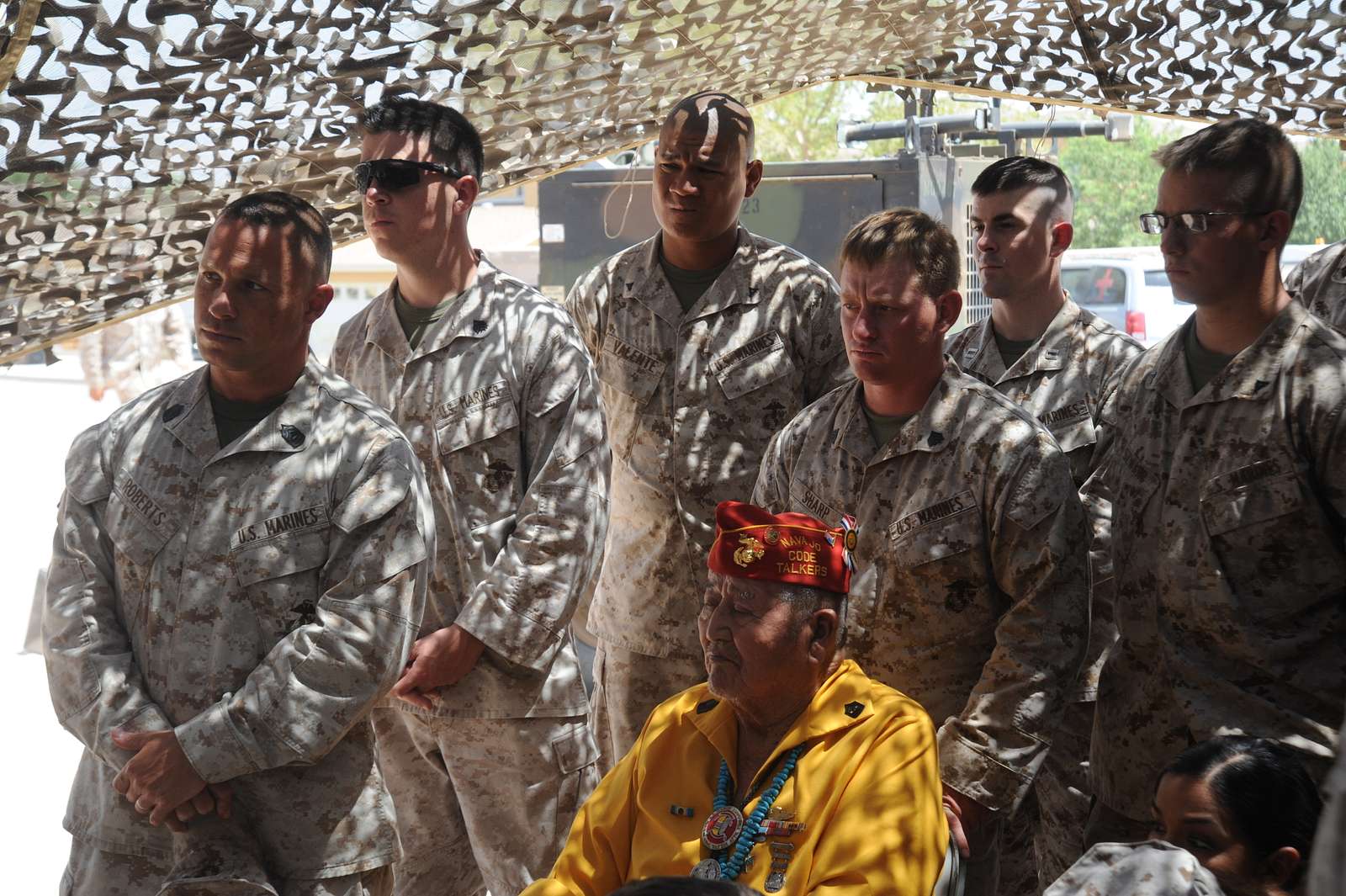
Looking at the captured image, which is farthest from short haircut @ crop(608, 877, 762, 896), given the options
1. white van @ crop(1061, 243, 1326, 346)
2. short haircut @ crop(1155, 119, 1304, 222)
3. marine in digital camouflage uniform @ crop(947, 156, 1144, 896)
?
white van @ crop(1061, 243, 1326, 346)

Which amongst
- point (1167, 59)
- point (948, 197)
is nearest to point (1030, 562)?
point (1167, 59)

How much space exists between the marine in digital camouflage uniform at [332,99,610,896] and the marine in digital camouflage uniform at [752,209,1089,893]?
2.01ft

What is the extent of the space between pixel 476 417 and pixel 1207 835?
1.90 metres

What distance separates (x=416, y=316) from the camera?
12.1 ft

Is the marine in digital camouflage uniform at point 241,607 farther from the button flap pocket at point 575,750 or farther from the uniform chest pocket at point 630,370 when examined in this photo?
the uniform chest pocket at point 630,370

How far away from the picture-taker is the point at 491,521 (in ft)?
11.6

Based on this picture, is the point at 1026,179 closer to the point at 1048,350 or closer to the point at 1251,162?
the point at 1048,350

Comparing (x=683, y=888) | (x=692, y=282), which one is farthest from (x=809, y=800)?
(x=692, y=282)

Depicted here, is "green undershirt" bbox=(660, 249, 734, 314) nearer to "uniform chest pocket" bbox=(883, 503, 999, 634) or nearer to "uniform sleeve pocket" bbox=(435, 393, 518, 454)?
"uniform sleeve pocket" bbox=(435, 393, 518, 454)

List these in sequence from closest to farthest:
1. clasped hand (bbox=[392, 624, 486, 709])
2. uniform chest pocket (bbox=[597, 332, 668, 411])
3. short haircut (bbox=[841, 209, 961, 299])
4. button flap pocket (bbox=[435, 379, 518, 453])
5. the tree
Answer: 1. short haircut (bbox=[841, 209, 961, 299])
2. clasped hand (bbox=[392, 624, 486, 709])
3. button flap pocket (bbox=[435, 379, 518, 453])
4. uniform chest pocket (bbox=[597, 332, 668, 411])
5. the tree

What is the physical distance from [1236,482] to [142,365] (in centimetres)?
1078

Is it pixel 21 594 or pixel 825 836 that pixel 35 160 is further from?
pixel 21 594

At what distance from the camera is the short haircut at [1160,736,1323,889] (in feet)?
7.49

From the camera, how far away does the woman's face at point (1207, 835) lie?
88.5 inches
